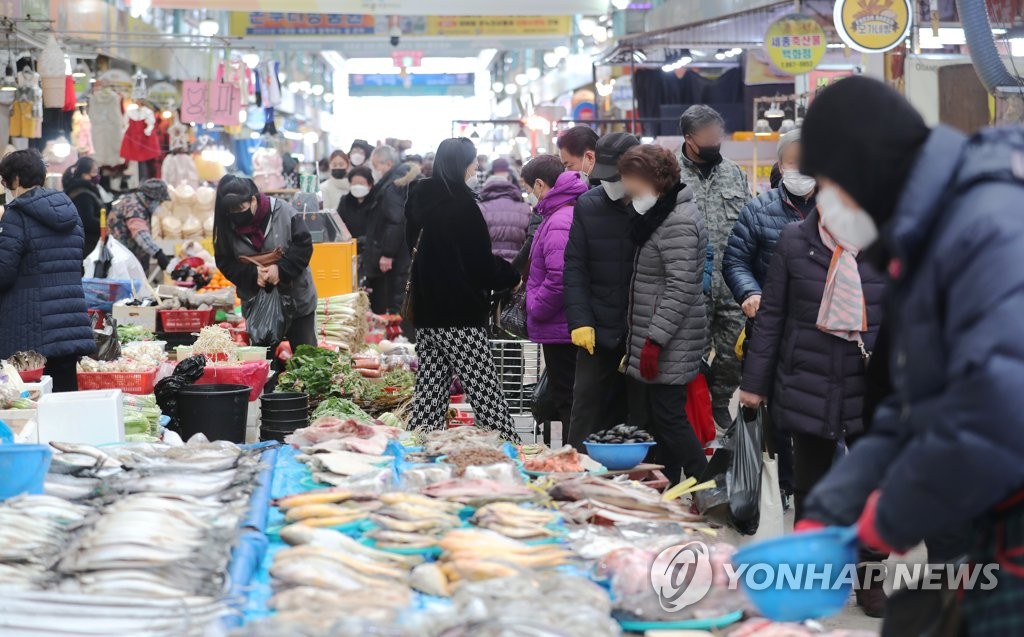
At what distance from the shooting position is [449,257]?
300 inches

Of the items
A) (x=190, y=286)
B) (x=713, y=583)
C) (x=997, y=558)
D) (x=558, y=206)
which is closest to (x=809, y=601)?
(x=997, y=558)

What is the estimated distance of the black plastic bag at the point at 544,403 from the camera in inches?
309

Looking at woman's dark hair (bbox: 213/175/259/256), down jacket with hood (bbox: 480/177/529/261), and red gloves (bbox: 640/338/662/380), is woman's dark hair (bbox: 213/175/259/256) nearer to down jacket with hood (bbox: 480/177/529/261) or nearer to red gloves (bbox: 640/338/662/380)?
down jacket with hood (bbox: 480/177/529/261)

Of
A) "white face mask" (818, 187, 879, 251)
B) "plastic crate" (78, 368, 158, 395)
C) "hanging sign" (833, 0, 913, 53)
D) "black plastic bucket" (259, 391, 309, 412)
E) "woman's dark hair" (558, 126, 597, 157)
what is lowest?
"black plastic bucket" (259, 391, 309, 412)

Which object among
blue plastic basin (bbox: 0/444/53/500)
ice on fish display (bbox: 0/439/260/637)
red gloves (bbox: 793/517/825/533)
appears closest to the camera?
red gloves (bbox: 793/517/825/533)

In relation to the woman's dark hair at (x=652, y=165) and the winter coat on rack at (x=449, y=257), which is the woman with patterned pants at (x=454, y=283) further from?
the woman's dark hair at (x=652, y=165)

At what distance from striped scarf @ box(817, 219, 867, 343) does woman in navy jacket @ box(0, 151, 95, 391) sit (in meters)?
4.67

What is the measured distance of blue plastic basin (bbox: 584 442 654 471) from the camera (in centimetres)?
552

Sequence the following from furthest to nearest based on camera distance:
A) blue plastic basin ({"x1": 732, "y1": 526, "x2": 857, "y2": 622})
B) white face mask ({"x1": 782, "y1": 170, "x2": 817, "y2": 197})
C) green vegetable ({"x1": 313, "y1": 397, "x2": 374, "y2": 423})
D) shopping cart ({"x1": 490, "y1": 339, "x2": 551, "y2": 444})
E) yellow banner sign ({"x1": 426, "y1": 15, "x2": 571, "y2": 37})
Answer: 1. yellow banner sign ({"x1": 426, "y1": 15, "x2": 571, "y2": 37})
2. shopping cart ({"x1": 490, "y1": 339, "x2": 551, "y2": 444})
3. green vegetable ({"x1": 313, "y1": 397, "x2": 374, "y2": 423})
4. white face mask ({"x1": 782, "y1": 170, "x2": 817, "y2": 197})
5. blue plastic basin ({"x1": 732, "y1": 526, "x2": 857, "y2": 622})

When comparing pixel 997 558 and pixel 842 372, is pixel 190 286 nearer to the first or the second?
pixel 842 372

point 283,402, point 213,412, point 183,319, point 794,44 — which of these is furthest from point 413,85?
point 213,412

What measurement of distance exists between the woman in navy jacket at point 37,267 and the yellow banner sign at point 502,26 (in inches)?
875

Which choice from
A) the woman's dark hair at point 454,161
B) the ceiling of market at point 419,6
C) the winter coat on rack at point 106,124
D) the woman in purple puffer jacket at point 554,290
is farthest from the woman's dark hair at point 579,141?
the ceiling of market at point 419,6

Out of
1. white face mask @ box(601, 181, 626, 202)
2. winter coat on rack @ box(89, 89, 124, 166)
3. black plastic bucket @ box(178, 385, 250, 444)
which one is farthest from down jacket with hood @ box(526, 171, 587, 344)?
winter coat on rack @ box(89, 89, 124, 166)
